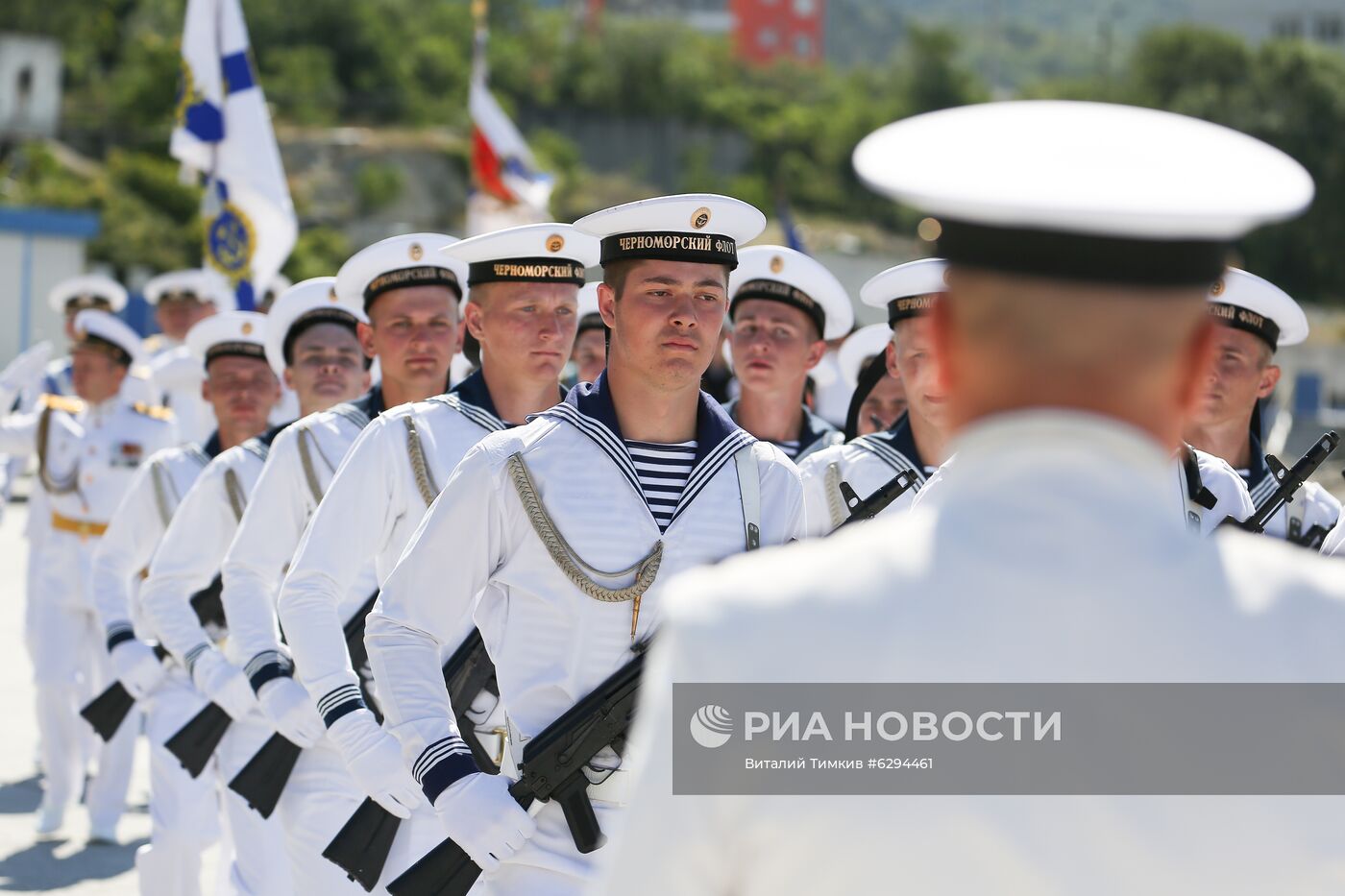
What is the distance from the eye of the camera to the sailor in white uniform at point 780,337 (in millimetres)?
6914

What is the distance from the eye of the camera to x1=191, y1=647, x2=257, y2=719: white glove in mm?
6195

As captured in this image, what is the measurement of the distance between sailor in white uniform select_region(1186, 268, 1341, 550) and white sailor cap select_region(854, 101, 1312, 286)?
4.30 m

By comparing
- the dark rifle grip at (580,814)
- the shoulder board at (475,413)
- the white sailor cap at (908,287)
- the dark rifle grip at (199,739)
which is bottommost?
the dark rifle grip at (199,739)

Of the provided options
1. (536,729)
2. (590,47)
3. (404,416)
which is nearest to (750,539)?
(536,729)

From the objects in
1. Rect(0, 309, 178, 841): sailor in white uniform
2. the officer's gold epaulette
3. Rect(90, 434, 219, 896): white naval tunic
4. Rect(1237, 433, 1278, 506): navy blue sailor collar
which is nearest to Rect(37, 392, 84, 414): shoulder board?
Rect(0, 309, 178, 841): sailor in white uniform

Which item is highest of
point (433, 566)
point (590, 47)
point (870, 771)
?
point (870, 771)

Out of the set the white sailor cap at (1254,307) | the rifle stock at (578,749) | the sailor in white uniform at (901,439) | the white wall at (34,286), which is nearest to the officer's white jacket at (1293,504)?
the white sailor cap at (1254,307)

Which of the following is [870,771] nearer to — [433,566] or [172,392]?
[433,566]

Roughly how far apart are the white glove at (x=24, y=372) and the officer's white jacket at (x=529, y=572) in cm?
908

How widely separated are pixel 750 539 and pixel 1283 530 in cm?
244

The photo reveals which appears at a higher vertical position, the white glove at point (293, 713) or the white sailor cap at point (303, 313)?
the white sailor cap at point (303, 313)

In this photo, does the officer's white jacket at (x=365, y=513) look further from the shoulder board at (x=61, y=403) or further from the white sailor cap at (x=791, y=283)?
the shoulder board at (x=61, y=403)

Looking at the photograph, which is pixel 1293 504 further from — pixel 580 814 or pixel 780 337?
pixel 580 814

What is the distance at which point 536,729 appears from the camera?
12.4ft
